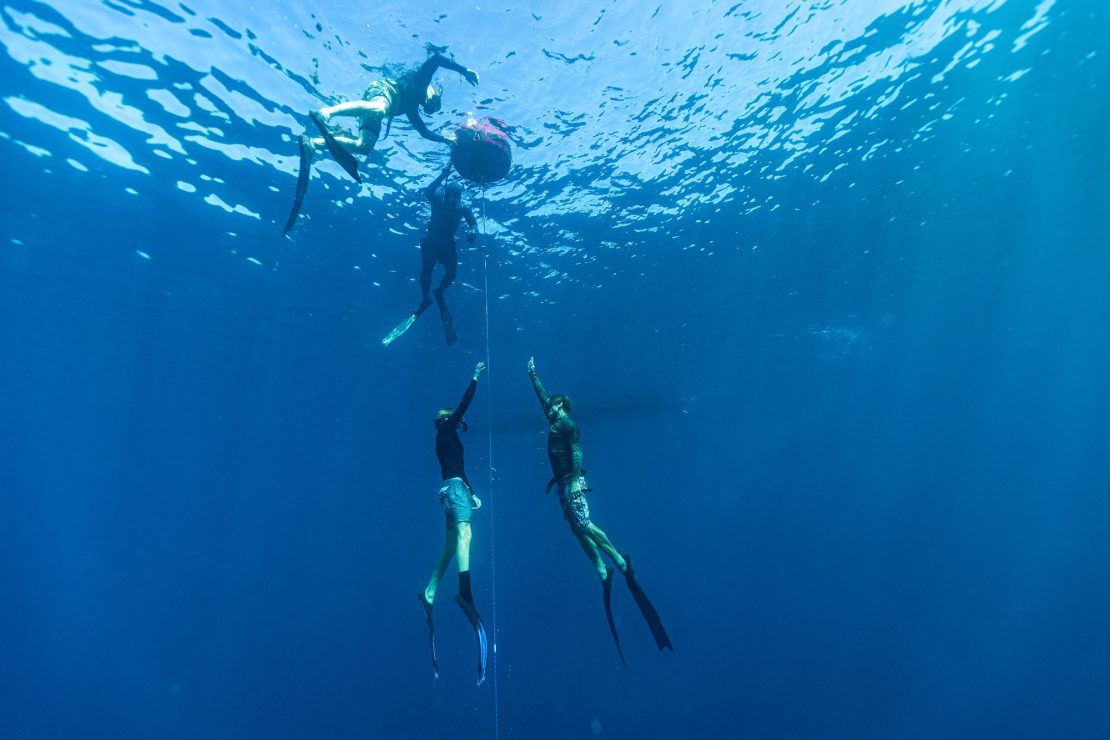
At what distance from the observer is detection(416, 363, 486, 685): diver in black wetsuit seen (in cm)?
612

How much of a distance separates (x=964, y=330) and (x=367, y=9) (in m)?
40.9

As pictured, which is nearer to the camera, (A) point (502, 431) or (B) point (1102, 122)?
(B) point (1102, 122)

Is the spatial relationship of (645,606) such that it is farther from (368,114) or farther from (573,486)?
(368,114)

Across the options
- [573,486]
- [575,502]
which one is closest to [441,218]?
[573,486]

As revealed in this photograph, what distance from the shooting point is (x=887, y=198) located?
54.4 ft

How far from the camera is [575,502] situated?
6.71 m

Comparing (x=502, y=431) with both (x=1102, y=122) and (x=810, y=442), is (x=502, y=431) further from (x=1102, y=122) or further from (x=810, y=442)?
(x=810, y=442)

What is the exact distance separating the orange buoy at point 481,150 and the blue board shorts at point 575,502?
561 centimetres

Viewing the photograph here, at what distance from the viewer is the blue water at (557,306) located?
31.1ft

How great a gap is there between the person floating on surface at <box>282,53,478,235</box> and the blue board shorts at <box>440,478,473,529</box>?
391 centimetres

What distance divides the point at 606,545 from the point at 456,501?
2158 mm

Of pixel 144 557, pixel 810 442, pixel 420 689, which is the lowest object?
pixel 420 689

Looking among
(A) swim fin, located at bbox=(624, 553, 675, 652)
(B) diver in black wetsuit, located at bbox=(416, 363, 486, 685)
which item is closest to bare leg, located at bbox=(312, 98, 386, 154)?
(B) diver in black wetsuit, located at bbox=(416, 363, 486, 685)

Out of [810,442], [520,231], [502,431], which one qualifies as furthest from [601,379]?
[810,442]
